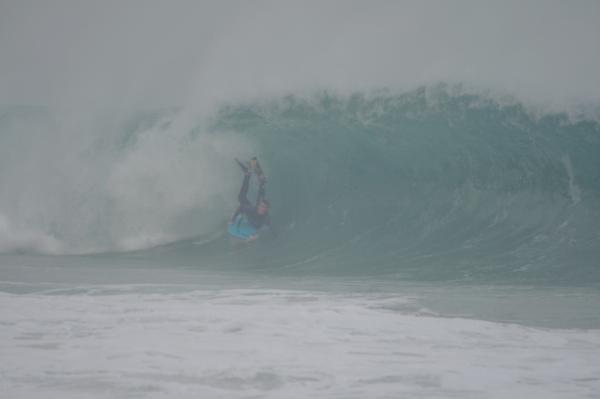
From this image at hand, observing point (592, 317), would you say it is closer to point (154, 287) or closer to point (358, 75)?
point (154, 287)

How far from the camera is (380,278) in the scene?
33.0 feet

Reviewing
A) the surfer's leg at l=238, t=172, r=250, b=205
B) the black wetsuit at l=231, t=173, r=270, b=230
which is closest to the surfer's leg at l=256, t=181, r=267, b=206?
the black wetsuit at l=231, t=173, r=270, b=230

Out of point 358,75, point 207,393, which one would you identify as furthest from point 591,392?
point 358,75

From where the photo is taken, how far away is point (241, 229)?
13.7m

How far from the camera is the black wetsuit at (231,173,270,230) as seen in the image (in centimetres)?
1370

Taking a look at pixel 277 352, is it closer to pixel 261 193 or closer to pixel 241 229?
pixel 241 229

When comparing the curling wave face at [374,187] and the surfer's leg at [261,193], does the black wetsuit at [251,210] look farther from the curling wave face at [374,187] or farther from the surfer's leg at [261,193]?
the curling wave face at [374,187]

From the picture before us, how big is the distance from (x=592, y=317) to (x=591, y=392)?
8.15 feet

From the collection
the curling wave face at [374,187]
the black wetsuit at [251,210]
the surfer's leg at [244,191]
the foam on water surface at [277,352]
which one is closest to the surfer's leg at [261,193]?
the black wetsuit at [251,210]

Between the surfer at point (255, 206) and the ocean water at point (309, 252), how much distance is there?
308 millimetres

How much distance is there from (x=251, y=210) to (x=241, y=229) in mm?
594

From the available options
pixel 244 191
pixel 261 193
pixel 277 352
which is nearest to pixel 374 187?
pixel 261 193

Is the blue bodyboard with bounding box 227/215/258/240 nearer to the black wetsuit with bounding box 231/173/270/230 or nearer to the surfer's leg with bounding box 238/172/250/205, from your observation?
the black wetsuit with bounding box 231/173/270/230

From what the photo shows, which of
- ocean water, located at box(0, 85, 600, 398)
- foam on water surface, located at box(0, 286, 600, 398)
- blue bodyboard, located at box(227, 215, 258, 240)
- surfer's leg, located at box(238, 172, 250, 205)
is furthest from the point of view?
surfer's leg, located at box(238, 172, 250, 205)
